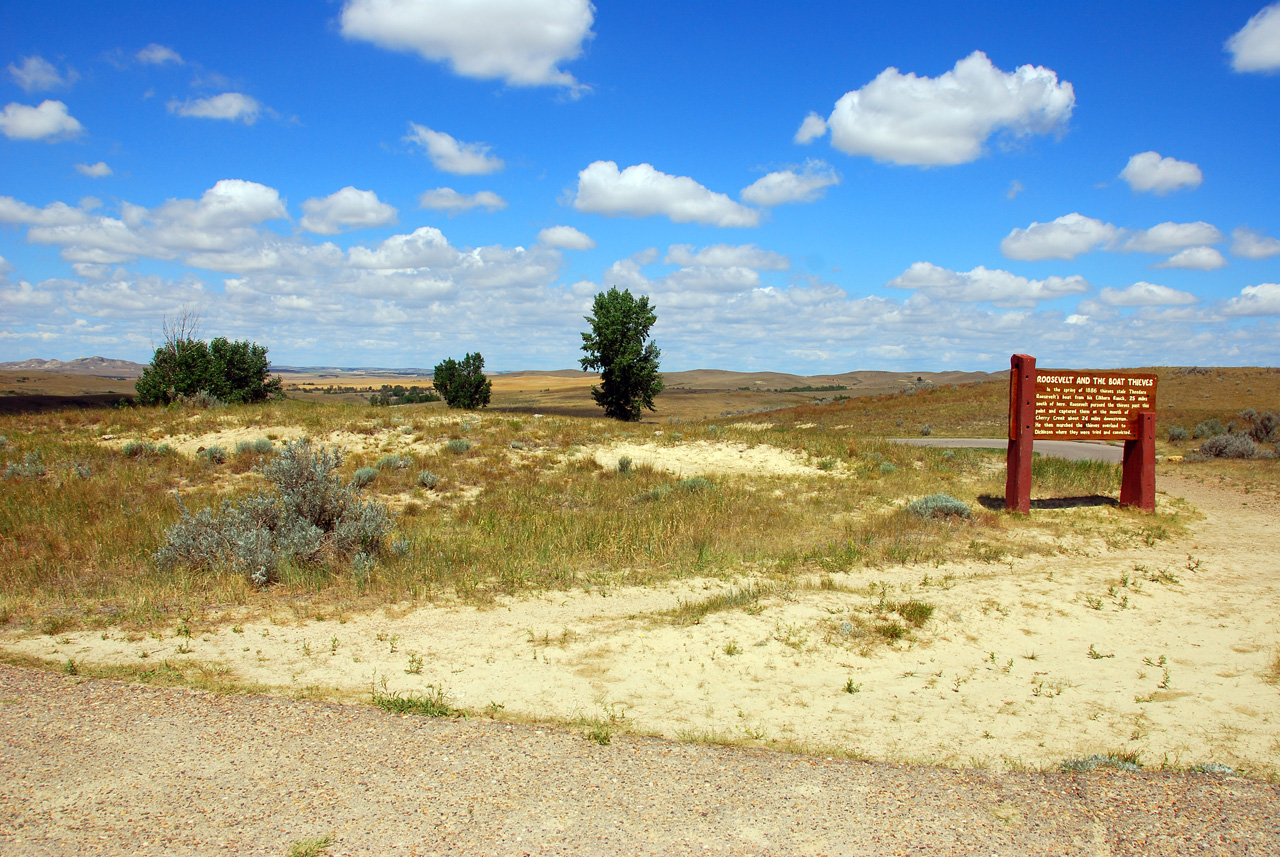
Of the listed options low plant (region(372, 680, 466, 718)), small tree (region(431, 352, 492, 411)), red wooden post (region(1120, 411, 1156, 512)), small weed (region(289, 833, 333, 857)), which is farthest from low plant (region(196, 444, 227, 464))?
small tree (region(431, 352, 492, 411))

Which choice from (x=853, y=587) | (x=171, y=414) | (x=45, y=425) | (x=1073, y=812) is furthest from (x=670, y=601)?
(x=45, y=425)

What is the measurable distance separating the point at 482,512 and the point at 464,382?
49.9m

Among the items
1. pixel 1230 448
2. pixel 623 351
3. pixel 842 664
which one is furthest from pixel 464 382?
pixel 842 664

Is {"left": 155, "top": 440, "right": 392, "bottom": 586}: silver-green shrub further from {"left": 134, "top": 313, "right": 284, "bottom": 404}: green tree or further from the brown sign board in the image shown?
{"left": 134, "top": 313, "right": 284, "bottom": 404}: green tree

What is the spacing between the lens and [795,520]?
39.1 feet

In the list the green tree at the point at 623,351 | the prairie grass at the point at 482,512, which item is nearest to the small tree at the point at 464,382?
the green tree at the point at 623,351

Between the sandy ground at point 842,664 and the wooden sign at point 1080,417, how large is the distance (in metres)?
4.18

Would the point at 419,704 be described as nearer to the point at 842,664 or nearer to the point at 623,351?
the point at 842,664

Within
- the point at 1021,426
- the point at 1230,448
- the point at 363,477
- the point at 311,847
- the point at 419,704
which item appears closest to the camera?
the point at 311,847

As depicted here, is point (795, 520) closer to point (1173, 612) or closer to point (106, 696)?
point (1173, 612)

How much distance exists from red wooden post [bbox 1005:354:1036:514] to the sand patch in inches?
185

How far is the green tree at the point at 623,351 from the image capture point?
42.5m

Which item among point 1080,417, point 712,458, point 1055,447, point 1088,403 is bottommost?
point 712,458

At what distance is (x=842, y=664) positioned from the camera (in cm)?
630
